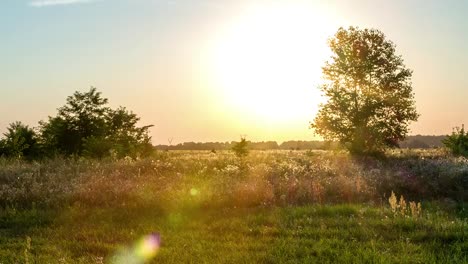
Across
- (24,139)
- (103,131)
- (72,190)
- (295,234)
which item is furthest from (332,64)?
(295,234)

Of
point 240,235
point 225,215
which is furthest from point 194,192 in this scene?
point 240,235

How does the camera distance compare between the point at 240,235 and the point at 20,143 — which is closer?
the point at 240,235

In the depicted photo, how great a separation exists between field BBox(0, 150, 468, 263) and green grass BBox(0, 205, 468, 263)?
3 cm

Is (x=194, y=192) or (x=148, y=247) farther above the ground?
(x=194, y=192)

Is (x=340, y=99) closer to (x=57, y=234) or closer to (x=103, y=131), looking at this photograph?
(x=103, y=131)

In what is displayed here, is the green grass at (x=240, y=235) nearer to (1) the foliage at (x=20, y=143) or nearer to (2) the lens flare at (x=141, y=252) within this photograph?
(2) the lens flare at (x=141, y=252)

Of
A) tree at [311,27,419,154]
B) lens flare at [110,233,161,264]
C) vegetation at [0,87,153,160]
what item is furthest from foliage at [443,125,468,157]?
lens flare at [110,233,161,264]

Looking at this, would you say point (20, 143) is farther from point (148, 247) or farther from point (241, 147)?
point (148, 247)

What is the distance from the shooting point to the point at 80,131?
1353 inches

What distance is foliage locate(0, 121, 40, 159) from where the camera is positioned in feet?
107

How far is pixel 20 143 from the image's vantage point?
32625mm

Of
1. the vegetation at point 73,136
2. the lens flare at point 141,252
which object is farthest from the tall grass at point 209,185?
the vegetation at point 73,136

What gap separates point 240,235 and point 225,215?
2.71 m

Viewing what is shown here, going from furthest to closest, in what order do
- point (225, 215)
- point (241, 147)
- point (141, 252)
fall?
point (241, 147)
point (225, 215)
point (141, 252)
